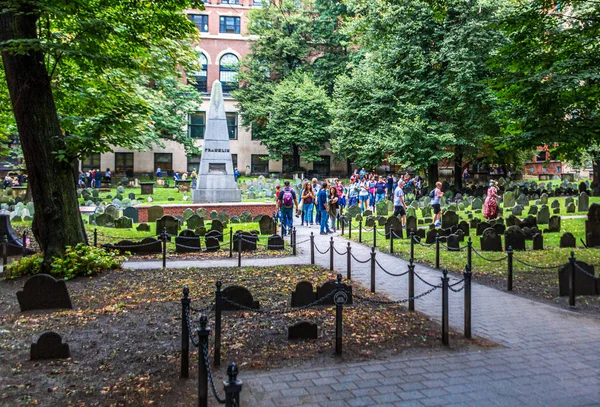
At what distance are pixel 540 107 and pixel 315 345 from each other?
30.9 feet

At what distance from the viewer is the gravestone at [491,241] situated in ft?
44.9

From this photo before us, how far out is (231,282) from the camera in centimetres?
1003

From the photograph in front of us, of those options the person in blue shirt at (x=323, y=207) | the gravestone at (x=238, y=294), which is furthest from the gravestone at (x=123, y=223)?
the gravestone at (x=238, y=294)

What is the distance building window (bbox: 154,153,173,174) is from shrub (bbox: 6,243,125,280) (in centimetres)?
4559

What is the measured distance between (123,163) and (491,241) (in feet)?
157

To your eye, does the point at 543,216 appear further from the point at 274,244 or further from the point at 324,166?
the point at 324,166

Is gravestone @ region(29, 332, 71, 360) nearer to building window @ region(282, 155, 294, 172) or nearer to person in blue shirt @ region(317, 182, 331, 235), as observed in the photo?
person in blue shirt @ region(317, 182, 331, 235)

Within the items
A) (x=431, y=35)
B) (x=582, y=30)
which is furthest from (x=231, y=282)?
(x=431, y=35)

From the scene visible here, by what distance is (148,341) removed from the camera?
6434mm

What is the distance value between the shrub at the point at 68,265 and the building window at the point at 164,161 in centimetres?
4559

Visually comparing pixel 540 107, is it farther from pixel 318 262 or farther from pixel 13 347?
pixel 13 347

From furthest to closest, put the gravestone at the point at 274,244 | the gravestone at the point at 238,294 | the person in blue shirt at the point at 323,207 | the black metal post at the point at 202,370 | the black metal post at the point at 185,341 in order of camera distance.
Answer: the person in blue shirt at the point at 323,207 < the gravestone at the point at 274,244 < the gravestone at the point at 238,294 < the black metal post at the point at 185,341 < the black metal post at the point at 202,370

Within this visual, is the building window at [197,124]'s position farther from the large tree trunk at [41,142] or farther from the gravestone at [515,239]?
the gravestone at [515,239]

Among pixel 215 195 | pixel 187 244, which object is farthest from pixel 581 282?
pixel 215 195
